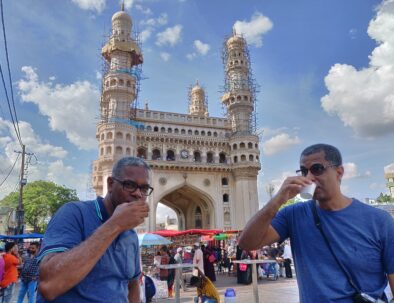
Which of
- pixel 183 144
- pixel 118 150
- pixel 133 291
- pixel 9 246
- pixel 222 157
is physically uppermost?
pixel 183 144

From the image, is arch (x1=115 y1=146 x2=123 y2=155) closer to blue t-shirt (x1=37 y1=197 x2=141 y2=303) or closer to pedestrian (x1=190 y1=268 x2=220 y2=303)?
pedestrian (x1=190 y1=268 x2=220 y2=303)

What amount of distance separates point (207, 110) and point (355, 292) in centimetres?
5169

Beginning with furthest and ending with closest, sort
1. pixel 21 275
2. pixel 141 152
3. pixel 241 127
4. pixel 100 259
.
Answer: pixel 241 127 < pixel 141 152 < pixel 21 275 < pixel 100 259

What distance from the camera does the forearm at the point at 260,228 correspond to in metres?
1.95

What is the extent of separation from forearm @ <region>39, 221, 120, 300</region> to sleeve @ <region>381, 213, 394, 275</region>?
1522 mm

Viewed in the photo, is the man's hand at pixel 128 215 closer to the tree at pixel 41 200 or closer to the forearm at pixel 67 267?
the forearm at pixel 67 267

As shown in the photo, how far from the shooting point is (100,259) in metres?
1.79

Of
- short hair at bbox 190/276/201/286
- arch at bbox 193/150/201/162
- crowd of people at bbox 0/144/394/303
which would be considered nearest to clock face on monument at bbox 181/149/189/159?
arch at bbox 193/150/201/162

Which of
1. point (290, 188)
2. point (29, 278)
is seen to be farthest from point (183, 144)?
point (290, 188)

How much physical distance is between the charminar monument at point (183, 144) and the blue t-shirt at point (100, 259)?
1171 inches

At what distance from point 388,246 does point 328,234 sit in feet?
1.03

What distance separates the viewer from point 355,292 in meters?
1.79

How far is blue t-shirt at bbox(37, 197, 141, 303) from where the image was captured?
167 centimetres

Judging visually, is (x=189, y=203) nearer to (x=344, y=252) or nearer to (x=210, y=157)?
(x=210, y=157)
